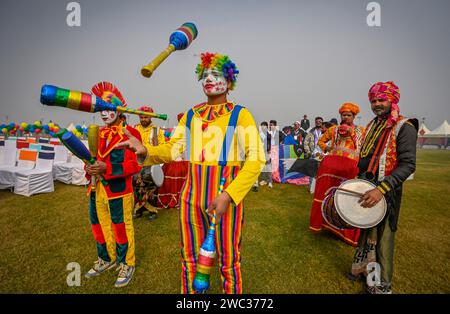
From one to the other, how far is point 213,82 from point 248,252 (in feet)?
9.51

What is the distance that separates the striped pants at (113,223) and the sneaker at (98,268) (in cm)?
14

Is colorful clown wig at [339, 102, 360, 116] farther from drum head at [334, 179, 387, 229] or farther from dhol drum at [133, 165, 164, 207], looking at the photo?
dhol drum at [133, 165, 164, 207]

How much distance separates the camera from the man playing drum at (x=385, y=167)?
87.4 inches

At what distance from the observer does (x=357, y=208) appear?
240 centimetres

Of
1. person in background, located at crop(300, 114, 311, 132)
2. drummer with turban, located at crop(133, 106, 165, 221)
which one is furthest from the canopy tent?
drummer with turban, located at crop(133, 106, 165, 221)

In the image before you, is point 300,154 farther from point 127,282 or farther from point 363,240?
point 127,282

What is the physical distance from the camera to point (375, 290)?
100 inches

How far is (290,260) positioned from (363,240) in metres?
1.13

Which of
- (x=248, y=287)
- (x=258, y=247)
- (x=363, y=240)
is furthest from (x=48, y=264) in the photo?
(x=363, y=240)

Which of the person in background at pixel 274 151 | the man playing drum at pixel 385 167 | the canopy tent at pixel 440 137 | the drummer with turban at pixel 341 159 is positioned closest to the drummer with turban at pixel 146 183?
the drummer with turban at pixel 341 159

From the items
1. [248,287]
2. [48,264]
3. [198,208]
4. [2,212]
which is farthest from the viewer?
[2,212]

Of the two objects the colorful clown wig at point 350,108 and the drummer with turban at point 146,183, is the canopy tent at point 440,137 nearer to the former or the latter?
the colorful clown wig at point 350,108

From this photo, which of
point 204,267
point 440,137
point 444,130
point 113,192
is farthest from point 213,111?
point 440,137

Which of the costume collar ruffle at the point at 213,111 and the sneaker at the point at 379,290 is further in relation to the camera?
the sneaker at the point at 379,290
